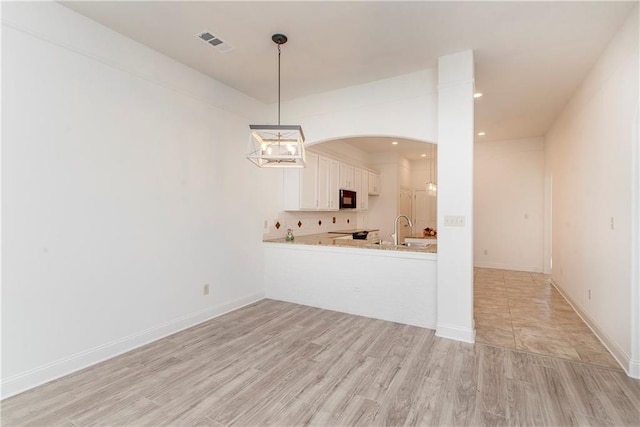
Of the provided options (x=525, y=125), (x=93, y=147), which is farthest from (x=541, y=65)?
(x=93, y=147)

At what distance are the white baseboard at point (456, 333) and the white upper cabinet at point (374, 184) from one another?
460 cm

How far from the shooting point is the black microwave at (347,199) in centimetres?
623

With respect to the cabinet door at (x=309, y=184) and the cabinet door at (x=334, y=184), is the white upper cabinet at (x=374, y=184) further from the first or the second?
the cabinet door at (x=309, y=184)

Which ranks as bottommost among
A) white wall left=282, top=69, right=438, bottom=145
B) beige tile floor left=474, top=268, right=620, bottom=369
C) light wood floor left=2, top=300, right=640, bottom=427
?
light wood floor left=2, top=300, right=640, bottom=427

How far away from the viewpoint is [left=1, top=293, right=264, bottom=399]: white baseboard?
7.32 ft

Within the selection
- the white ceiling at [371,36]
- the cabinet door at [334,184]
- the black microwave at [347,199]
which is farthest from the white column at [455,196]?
the black microwave at [347,199]

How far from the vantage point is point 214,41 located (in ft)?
9.78

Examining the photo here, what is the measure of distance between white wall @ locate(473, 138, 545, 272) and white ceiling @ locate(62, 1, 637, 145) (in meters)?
2.99

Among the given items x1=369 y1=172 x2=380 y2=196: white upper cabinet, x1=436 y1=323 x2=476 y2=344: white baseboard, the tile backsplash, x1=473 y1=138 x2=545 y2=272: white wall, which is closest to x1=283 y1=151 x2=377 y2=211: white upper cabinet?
the tile backsplash

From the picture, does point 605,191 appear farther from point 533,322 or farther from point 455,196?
point 533,322

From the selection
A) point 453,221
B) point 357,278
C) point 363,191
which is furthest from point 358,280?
point 363,191

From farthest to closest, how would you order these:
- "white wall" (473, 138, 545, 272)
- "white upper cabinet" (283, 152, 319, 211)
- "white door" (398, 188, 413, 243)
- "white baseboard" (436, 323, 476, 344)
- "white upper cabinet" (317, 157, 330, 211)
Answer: "white door" (398, 188, 413, 243)
"white wall" (473, 138, 545, 272)
"white upper cabinet" (317, 157, 330, 211)
"white upper cabinet" (283, 152, 319, 211)
"white baseboard" (436, 323, 476, 344)

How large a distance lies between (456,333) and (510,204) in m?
4.86

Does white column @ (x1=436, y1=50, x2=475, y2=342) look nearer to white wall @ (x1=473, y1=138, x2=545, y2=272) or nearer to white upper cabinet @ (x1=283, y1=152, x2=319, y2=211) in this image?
white upper cabinet @ (x1=283, y1=152, x2=319, y2=211)
